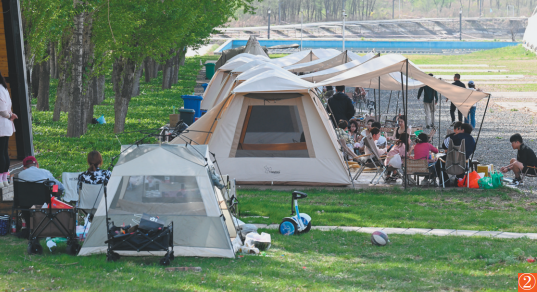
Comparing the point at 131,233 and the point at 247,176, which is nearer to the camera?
the point at 131,233

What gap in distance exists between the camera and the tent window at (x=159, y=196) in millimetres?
7238

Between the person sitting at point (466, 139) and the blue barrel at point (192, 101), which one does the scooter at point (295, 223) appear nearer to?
the person sitting at point (466, 139)

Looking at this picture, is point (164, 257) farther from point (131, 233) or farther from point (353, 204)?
point (353, 204)

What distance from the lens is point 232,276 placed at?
612 cm

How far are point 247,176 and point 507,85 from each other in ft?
96.6

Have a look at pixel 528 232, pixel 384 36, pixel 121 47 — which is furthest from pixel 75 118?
pixel 384 36

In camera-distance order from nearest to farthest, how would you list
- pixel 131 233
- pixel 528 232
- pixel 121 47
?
pixel 131 233 → pixel 528 232 → pixel 121 47

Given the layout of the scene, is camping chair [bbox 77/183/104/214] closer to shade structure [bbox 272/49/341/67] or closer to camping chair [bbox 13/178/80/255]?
camping chair [bbox 13/178/80/255]

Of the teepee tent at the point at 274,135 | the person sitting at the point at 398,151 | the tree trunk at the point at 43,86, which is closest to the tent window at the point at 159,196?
the teepee tent at the point at 274,135

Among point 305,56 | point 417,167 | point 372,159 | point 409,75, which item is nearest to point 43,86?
point 305,56

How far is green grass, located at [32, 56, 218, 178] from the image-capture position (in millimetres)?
13055

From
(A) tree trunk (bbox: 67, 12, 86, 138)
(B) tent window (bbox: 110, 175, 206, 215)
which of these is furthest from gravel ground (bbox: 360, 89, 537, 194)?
(A) tree trunk (bbox: 67, 12, 86, 138)

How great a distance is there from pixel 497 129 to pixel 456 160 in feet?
31.8

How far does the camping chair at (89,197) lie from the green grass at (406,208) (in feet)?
7.57
